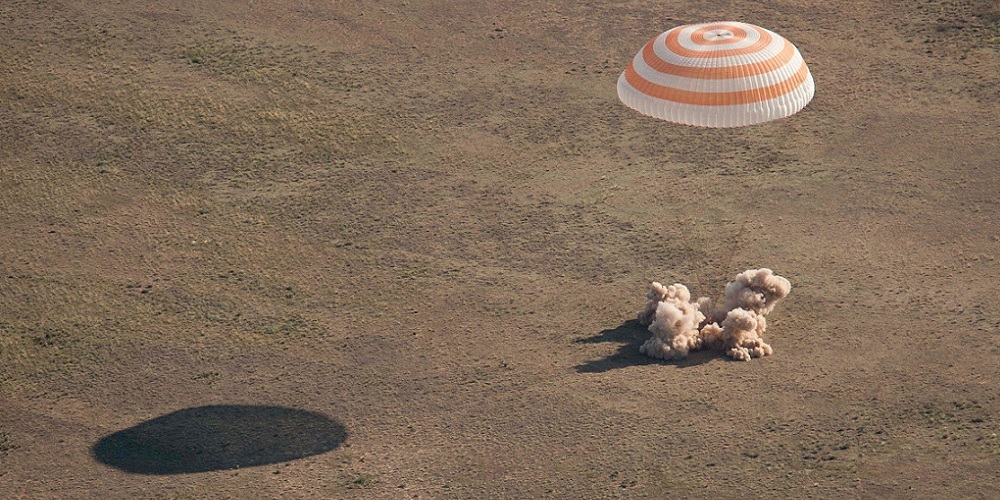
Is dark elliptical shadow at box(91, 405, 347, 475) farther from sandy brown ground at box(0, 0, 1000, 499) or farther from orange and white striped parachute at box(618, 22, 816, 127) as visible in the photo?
orange and white striped parachute at box(618, 22, 816, 127)

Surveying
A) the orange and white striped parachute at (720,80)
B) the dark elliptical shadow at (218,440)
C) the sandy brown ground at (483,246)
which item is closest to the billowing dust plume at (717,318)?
the sandy brown ground at (483,246)

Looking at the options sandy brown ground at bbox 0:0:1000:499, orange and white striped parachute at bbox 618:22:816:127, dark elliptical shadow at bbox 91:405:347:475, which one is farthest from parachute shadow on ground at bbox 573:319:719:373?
dark elliptical shadow at bbox 91:405:347:475

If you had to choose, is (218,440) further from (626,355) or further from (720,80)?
(720,80)

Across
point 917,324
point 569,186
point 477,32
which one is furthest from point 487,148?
point 917,324

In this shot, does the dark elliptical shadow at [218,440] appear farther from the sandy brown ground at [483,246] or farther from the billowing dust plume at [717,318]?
the billowing dust plume at [717,318]

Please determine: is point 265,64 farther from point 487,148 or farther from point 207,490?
point 207,490

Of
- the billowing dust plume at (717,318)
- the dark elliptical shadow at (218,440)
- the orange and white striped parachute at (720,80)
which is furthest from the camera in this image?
the billowing dust plume at (717,318)
